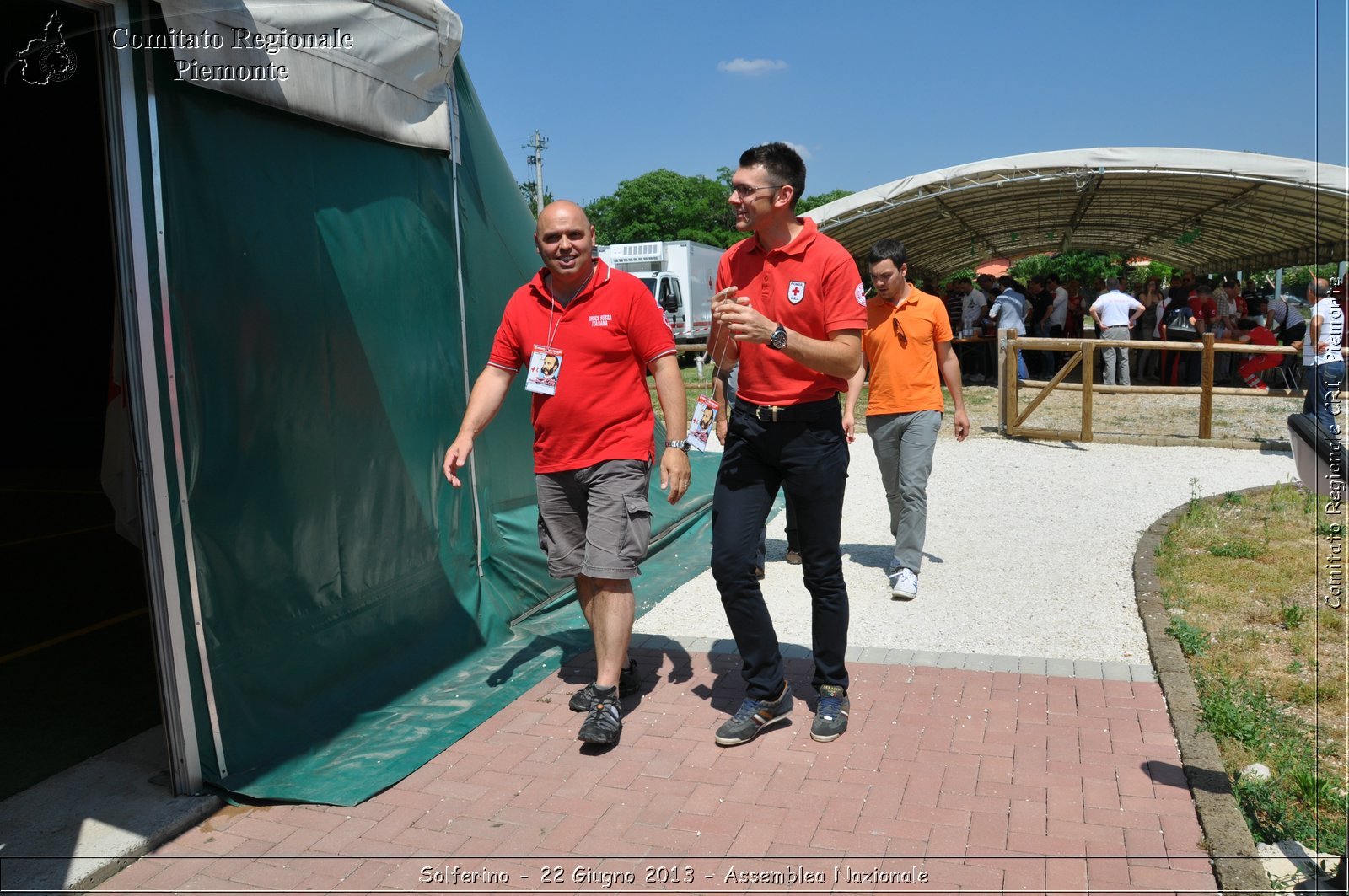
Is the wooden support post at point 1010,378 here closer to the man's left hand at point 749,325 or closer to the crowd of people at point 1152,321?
the crowd of people at point 1152,321

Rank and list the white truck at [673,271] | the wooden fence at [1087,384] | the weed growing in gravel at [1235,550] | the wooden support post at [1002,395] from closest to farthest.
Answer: the weed growing in gravel at [1235,550] → the wooden fence at [1087,384] → the wooden support post at [1002,395] → the white truck at [673,271]

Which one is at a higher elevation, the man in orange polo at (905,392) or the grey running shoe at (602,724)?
the man in orange polo at (905,392)

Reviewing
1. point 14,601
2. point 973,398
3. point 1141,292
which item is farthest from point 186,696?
point 1141,292

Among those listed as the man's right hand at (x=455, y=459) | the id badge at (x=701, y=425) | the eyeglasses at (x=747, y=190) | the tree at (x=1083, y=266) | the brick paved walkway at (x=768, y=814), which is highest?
the tree at (x=1083, y=266)

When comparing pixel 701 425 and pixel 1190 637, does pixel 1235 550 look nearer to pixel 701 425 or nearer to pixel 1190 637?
pixel 1190 637

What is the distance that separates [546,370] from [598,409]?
0.26m

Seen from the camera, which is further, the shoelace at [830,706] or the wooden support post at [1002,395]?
the wooden support post at [1002,395]

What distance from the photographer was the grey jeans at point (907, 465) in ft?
19.7

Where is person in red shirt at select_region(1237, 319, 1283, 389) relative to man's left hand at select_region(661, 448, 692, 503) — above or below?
above

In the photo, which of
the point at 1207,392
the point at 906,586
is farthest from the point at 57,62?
the point at 1207,392

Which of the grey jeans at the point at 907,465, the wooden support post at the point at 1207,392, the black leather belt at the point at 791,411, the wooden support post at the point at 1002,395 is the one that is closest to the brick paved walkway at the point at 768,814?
the black leather belt at the point at 791,411

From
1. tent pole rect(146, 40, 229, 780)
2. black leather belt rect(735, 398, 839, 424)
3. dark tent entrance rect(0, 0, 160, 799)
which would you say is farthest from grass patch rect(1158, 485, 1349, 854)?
dark tent entrance rect(0, 0, 160, 799)

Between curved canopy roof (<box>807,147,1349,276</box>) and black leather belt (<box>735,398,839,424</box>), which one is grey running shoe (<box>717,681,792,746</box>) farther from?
curved canopy roof (<box>807,147,1349,276</box>)

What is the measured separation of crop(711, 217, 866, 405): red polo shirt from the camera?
3.89 metres
